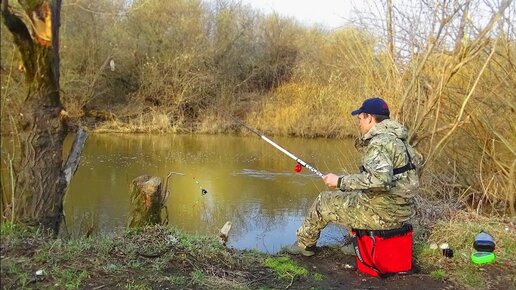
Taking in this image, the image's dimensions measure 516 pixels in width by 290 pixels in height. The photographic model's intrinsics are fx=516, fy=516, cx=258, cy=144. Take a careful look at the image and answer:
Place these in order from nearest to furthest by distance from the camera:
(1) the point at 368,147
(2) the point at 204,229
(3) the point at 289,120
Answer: (1) the point at 368,147 < (2) the point at 204,229 < (3) the point at 289,120

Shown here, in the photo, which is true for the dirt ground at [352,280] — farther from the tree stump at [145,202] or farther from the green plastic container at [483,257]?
the tree stump at [145,202]

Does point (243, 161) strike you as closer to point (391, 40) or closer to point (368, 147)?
point (391, 40)

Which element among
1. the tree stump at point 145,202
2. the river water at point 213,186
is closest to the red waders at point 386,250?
the river water at point 213,186

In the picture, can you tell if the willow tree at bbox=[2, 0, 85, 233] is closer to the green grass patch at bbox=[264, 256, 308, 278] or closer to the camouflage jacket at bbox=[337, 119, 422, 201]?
the green grass patch at bbox=[264, 256, 308, 278]

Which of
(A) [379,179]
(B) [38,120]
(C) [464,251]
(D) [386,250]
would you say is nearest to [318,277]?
(D) [386,250]

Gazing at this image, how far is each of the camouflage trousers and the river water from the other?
4.45 feet

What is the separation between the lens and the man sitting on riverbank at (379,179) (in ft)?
13.6

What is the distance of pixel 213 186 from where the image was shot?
34.3 feet

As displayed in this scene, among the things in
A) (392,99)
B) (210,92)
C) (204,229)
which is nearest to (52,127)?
(204,229)

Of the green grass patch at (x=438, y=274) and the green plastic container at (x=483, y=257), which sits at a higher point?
the green plastic container at (x=483, y=257)

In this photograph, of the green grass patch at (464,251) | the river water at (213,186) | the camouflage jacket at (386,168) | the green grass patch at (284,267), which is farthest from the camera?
the river water at (213,186)

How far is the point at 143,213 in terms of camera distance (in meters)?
6.03

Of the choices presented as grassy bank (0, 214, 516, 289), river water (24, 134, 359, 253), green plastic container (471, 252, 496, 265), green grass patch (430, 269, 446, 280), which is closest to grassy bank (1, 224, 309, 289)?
grassy bank (0, 214, 516, 289)

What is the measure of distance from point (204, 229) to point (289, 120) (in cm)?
1290
